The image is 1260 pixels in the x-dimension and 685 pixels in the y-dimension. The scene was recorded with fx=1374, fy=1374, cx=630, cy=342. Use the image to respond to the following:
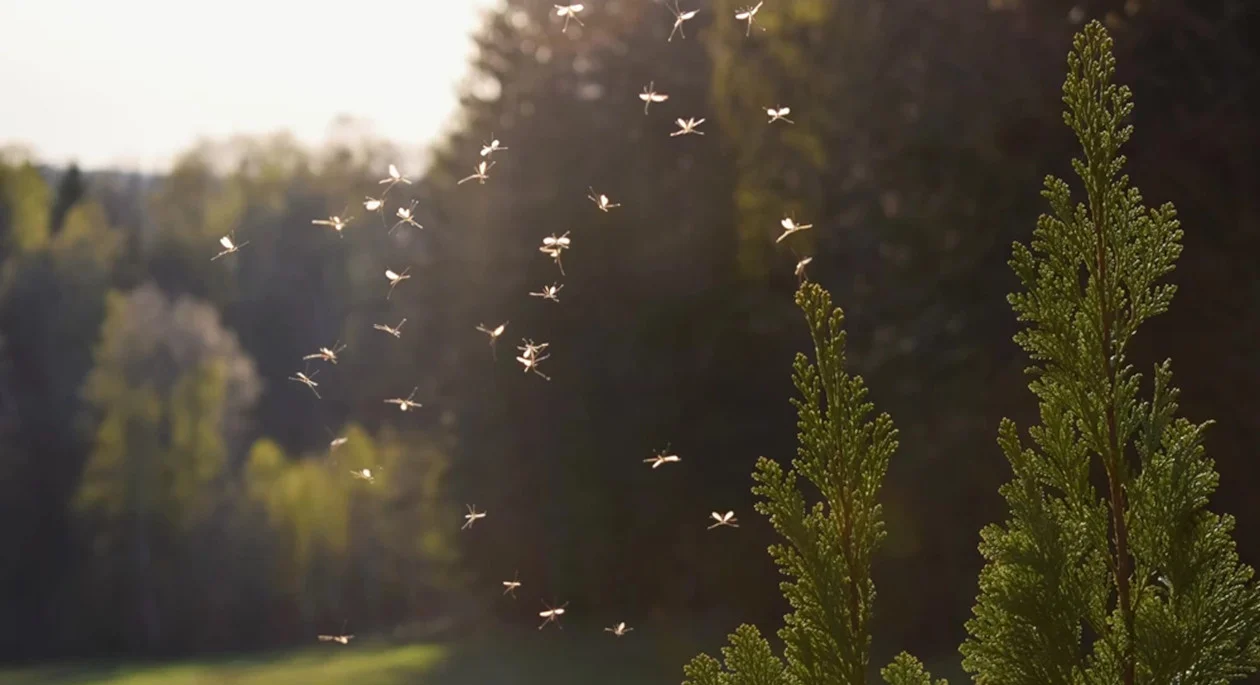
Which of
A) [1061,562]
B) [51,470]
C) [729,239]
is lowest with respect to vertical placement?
[1061,562]

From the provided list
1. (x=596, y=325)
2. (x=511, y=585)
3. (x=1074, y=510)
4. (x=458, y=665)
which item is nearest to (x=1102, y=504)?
(x=1074, y=510)

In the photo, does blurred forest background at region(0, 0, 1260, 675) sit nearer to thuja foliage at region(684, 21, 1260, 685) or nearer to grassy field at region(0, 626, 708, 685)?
grassy field at region(0, 626, 708, 685)

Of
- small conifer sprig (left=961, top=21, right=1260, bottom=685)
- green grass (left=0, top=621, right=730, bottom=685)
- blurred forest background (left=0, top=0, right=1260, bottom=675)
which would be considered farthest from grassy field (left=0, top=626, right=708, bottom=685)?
small conifer sprig (left=961, top=21, right=1260, bottom=685)

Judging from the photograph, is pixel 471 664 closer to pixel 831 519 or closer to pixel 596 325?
pixel 596 325

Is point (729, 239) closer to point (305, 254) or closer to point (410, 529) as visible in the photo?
point (410, 529)

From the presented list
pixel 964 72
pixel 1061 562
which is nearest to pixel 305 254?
pixel 964 72

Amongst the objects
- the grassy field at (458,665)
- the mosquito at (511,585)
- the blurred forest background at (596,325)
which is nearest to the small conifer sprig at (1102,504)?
the mosquito at (511,585)
